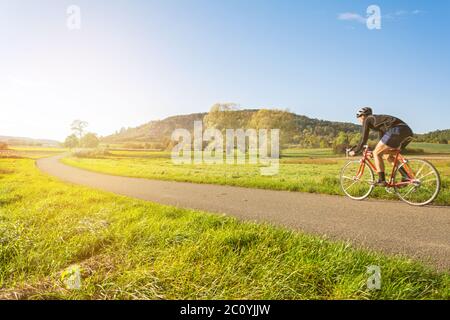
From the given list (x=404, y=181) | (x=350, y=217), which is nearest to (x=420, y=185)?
(x=404, y=181)

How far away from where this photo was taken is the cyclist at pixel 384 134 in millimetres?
7781

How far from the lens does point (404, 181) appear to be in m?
7.96

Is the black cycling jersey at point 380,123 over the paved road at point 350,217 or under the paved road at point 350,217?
over

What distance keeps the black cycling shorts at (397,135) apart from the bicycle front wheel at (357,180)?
3.66ft

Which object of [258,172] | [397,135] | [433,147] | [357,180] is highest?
[397,135]

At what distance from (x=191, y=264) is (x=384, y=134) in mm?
6725

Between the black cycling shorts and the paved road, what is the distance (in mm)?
1580

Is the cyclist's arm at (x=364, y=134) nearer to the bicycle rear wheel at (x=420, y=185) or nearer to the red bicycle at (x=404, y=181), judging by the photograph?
the red bicycle at (x=404, y=181)

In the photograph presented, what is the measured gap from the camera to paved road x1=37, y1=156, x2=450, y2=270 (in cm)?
458

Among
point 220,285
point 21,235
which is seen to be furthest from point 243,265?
point 21,235

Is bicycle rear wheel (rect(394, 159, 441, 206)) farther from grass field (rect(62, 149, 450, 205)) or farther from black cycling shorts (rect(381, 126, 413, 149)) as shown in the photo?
black cycling shorts (rect(381, 126, 413, 149))

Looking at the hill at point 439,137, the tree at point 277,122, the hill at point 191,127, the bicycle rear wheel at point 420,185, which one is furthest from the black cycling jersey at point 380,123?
the tree at point 277,122

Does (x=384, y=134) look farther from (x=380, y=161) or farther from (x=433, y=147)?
(x=433, y=147)

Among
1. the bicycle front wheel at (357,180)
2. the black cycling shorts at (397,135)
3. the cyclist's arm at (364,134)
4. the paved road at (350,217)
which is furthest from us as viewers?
the bicycle front wheel at (357,180)
